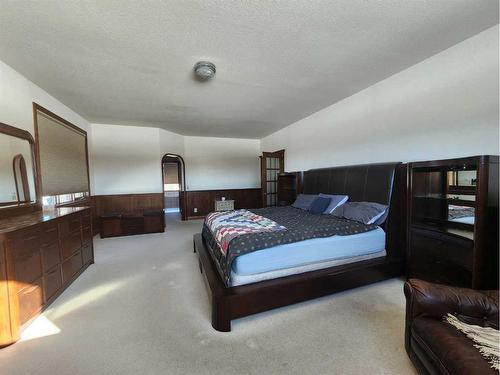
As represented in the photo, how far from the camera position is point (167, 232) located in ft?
16.9

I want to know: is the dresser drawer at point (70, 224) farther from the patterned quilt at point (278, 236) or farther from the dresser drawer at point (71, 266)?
the patterned quilt at point (278, 236)

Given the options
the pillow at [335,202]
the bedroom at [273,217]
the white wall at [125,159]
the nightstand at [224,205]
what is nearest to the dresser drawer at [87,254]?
the bedroom at [273,217]

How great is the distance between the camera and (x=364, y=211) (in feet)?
9.09

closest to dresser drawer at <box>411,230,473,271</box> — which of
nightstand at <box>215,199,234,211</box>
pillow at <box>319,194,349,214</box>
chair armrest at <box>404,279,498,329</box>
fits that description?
chair armrest at <box>404,279,498,329</box>

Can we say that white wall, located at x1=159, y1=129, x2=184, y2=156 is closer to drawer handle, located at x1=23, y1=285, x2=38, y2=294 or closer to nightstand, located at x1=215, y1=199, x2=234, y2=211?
nightstand, located at x1=215, y1=199, x2=234, y2=211

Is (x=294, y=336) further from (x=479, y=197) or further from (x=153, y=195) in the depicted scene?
(x=153, y=195)

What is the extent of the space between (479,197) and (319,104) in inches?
110

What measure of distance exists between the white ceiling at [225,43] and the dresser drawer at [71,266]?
7.65 feet

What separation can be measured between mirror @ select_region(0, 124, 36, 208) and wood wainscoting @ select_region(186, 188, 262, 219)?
13.4 ft

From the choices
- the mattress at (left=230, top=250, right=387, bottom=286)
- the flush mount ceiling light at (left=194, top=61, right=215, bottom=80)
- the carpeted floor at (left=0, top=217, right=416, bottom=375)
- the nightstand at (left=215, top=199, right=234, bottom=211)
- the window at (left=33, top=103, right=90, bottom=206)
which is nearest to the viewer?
the carpeted floor at (left=0, top=217, right=416, bottom=375)

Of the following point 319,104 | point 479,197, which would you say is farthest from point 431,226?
point 319,104

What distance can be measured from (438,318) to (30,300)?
3.19 meters

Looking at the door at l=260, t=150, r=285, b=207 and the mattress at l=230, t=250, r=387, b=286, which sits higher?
the door at l=260, t=150, r=285, b=207

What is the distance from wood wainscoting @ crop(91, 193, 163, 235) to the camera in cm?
506
